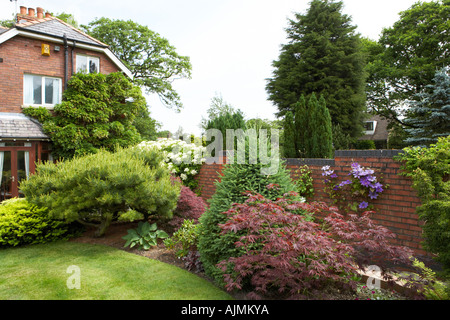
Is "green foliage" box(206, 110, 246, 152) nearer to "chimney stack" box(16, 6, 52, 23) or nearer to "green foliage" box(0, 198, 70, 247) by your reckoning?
"green foliage" box(0, 198, 70, 247)

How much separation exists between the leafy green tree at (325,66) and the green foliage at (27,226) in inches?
647

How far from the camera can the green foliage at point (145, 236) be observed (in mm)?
5534

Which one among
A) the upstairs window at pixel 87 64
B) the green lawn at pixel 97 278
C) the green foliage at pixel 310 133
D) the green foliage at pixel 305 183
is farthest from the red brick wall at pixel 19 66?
the green foliage at pixel 305 183

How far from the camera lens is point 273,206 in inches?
127

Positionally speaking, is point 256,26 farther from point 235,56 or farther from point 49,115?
point 49,115

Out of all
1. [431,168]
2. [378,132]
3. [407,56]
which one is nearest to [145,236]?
[431,168]

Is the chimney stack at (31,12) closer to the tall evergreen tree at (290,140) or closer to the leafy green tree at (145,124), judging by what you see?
the leafy green tree at (145,124)

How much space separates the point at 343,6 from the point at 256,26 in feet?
51.4

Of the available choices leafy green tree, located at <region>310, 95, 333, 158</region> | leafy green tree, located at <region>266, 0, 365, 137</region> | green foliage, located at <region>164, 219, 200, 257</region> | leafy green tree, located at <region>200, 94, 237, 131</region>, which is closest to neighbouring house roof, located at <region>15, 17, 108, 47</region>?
leafy green tree, located at <region>200, 94, 237, 131</region>

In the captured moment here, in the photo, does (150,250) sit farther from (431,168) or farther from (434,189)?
(431,168)

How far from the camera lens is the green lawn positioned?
3.62m

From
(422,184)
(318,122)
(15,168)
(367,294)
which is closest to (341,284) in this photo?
(367,294)

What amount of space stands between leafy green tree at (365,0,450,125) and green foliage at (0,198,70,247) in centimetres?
2099

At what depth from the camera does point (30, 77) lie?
1199 centimetres
